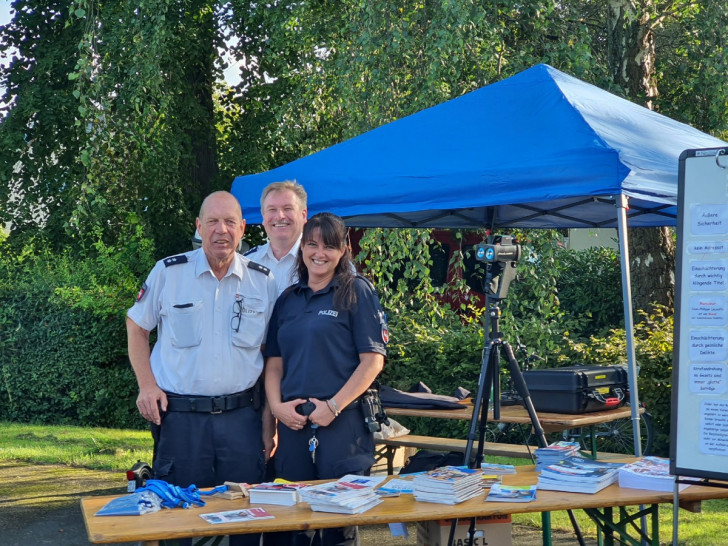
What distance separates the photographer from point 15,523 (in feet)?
20.5

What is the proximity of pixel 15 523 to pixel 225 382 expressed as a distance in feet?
10.1

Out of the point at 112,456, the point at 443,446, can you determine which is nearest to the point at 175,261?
the point at 443,446

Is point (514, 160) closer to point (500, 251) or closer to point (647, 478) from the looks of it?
point (500, 251)

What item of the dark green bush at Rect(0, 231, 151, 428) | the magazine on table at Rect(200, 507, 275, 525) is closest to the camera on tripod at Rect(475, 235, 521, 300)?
the magazine on table at Rect(200, 507, 275, 525)

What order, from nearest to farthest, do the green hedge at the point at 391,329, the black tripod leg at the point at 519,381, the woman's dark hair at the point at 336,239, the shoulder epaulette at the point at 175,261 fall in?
the woman's dark hair at the point at 336,239 < the shoulder epaulette at the point at 175,261 < the black tripod leg at the point at 519,381 < the green hedge at the point at 391,329

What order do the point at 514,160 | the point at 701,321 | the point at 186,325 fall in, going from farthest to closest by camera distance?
the point at 514,160 → the point at 186,325 → the point at 701,321

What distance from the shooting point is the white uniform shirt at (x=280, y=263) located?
4.57m

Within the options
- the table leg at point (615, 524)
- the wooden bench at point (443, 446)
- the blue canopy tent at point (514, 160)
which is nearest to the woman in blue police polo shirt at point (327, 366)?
the table leg at point (615, 524)

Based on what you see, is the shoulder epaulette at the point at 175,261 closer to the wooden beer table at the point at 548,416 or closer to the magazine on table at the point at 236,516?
the magazine on table at the point at 236,516

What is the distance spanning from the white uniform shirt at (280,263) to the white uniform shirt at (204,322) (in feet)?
0.98

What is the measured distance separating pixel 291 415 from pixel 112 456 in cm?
535

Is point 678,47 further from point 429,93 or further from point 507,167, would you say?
point 507,167

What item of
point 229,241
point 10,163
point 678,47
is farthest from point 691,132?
point 10,163

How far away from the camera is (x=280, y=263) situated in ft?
15.3
